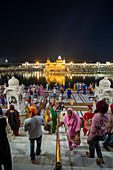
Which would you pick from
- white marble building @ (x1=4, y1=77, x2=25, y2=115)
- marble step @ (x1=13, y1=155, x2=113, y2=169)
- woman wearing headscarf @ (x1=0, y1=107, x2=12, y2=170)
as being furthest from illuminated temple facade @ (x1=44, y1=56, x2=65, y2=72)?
woman wearing headscarf @ (x1=0, y1=107, x2=12, y2=170)

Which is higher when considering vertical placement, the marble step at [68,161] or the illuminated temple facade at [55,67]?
the illuminated temple facade at [55,67]

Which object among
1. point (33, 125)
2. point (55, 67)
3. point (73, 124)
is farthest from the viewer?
point (55, 67)

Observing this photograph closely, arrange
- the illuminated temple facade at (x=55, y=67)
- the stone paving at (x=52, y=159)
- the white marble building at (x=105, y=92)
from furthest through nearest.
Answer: the illuminated temple facade at (x=55, y=67) < the white marble building at (x=105, y=92) < the stone paving at (x=52, y=159)

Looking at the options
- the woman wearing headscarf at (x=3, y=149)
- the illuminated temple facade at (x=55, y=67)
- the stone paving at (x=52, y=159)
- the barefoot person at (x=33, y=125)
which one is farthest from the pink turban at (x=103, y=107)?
the illuminated temple facade at (x=55, y=67)

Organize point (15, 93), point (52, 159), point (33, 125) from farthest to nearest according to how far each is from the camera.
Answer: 1. point (15, 93)
2. point (52, 159)
3. point (33, 125)

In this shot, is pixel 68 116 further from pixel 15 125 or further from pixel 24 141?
pixel 15 125

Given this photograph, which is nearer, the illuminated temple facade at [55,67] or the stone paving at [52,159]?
the stone paving at [52,159]

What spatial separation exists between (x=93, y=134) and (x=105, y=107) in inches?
23.4

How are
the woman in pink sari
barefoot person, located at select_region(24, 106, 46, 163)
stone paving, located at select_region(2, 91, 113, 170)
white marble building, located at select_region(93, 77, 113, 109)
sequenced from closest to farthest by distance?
stone paving, located at select_region(2, 91, 113, 170) → barefoot person, located at select_region(24, 106, 46, 163) → the woman in pink sari → white marble building, located at select_region(93, 77, 113, 109)

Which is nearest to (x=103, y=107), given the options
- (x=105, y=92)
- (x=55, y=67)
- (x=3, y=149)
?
(x=3, y=149)

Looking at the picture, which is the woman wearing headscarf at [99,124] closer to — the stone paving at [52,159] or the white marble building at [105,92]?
the stone paving at [52,159]

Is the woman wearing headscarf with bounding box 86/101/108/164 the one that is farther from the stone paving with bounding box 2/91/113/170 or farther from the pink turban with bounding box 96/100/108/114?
the stone paving with bounding box 2/91/113/170

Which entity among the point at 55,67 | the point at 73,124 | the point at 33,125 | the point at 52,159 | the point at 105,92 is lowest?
the point at 52,159

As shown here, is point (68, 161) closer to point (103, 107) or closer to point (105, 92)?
point (103, 107)
